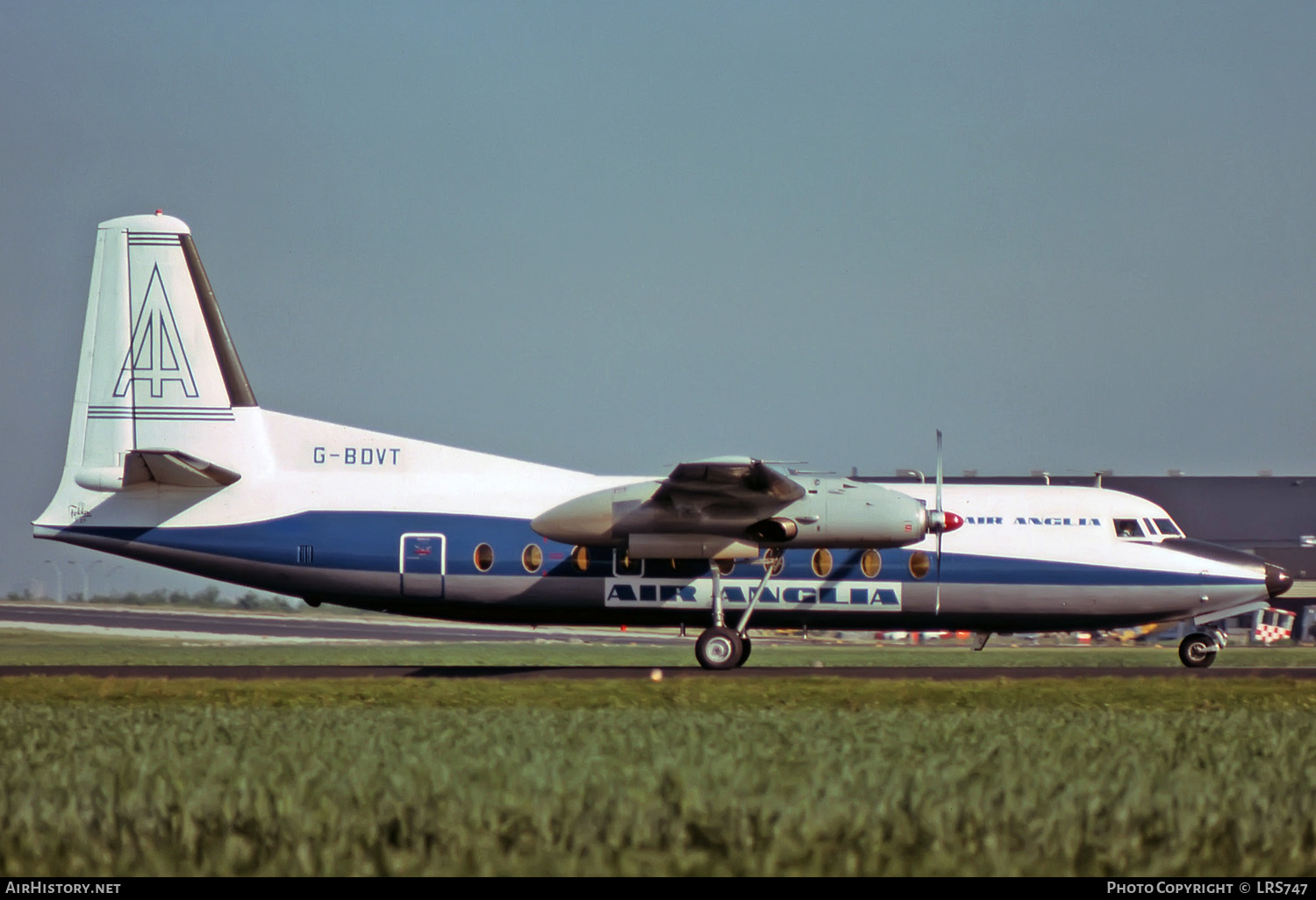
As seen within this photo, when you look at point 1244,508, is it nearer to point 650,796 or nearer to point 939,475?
point 939,475

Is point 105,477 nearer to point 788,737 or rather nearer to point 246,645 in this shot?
point 788,737

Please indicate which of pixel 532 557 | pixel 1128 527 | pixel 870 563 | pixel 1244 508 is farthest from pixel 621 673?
pixel 1244 508

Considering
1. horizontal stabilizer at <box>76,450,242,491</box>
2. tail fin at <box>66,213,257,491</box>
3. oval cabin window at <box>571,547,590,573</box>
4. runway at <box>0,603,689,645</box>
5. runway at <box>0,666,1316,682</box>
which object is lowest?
runway at <box>0,603,689,645</box>

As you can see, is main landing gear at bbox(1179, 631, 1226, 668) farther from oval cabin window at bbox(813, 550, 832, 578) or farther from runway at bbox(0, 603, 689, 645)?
runway at bbox(0, 603, 689, 645)

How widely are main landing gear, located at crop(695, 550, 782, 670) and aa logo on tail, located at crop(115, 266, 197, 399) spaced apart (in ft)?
31.1

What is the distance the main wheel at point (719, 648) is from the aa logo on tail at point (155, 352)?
959 cm

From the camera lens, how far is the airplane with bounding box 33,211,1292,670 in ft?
75.4

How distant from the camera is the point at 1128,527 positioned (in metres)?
24.9

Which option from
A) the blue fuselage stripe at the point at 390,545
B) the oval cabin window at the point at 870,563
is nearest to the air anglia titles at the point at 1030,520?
the blue fuselage stripe at the point at 390,545

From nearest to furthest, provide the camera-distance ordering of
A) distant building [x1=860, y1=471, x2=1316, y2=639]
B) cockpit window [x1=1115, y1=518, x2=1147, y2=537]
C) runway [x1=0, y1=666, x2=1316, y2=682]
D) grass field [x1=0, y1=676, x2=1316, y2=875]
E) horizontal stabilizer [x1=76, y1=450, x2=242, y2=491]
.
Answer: grass field [x1=0, y1=676, x2=1316, y2=875] < runway [x1=0, y1=666, x2=1316, y2=682] < horizontal stabilizer [x1=76, y1=450, x2=242, y2=491] < cockpit window [x1=1115, y1=518, x2=1147, y2=537] < distant building [x1=860, y1=471, x2=1316, y2=639]

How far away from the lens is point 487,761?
1020 centimetres

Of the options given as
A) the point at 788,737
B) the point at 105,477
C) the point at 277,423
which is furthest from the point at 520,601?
the point at 788,737

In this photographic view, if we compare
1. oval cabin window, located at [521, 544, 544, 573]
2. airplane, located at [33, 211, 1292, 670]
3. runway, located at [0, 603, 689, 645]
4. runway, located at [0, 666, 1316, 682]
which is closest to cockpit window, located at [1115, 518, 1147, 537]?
airplane, located at [33, 211, 1292, 670]

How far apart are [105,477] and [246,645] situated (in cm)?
2023
